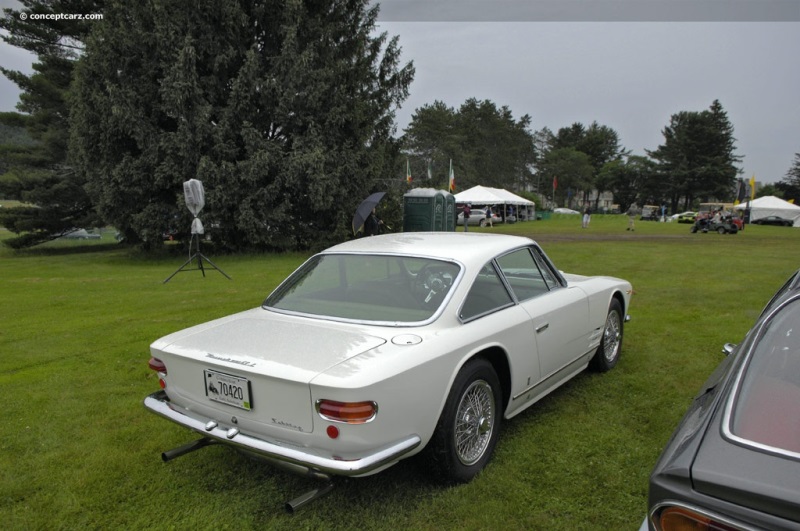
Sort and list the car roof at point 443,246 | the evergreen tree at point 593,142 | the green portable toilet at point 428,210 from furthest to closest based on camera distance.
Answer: the evergreen tree at point 593,142
the green portable toilet at point 428,210
the car roof at point 443,246

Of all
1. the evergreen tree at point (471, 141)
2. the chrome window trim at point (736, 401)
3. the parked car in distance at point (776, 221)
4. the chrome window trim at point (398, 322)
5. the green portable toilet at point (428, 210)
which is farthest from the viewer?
the evergreen tree at point (471, 141)

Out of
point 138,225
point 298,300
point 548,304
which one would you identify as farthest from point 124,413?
point 138,225

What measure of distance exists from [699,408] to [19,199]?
26521mm

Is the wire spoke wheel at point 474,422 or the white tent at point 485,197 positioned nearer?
the wire spoke wheel at point 474,422

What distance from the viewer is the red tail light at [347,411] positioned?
239 cm

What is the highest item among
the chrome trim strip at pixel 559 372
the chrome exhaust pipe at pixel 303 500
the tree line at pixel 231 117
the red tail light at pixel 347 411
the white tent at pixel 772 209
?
the tree line at pixel 231 117

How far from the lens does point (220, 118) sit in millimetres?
15742

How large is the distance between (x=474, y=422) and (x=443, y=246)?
1.33 meters

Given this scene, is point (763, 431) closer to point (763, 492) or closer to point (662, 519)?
point (763, 492)

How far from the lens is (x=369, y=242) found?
4223mm

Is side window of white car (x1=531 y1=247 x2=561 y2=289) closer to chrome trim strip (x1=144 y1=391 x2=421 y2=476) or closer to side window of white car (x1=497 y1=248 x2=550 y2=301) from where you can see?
side window of white car (x1=497 y1=248 x2=550 y2=301)

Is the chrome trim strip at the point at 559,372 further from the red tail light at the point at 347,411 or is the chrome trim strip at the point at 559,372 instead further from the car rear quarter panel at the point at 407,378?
the red tail light at the point at 347,411

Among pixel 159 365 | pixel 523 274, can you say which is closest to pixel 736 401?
pixel 523 274

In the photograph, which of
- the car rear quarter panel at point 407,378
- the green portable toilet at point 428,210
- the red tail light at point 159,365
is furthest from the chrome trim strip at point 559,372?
the green portable toilet at point 428,210
